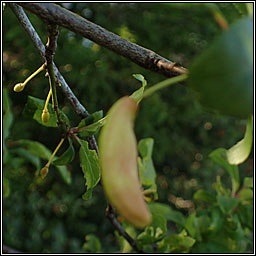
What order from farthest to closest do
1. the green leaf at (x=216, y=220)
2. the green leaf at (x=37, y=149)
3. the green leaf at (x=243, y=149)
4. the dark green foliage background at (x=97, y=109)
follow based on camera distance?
the dark green foliage background at (x=97, y=109), the green leaf at (x=37, y=149), the green leaf at (x=216, y=220), the green leaf at (x=243, y=149)

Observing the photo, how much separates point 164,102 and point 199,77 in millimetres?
1838

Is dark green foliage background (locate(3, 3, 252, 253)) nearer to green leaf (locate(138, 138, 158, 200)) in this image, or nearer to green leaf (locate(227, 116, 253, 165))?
green leaf (locate(138, 138, 158, 200))

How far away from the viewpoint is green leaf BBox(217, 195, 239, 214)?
821 millimetres

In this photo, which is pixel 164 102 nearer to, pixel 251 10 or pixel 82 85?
pixel 82 85

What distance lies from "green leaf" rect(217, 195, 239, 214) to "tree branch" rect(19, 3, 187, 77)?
1.70 feet

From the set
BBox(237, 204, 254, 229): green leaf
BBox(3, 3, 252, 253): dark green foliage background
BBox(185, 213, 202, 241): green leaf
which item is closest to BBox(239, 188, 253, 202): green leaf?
BBox(237, 204, 254, 229): green leaf

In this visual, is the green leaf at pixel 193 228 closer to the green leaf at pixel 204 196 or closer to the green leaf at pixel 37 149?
the green leaf at pixel 204 196

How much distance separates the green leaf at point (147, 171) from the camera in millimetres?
828


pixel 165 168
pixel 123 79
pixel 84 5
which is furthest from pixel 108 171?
pixel 165 168

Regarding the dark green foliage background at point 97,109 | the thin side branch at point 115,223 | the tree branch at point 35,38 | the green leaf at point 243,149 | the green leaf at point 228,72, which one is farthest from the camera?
the dark green foliage background at point 97,109

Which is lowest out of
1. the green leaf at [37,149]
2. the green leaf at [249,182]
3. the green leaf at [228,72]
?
the green leaf at [249,182]

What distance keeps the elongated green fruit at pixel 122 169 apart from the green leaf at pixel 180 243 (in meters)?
0.53

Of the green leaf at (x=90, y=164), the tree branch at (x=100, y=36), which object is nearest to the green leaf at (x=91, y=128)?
the green leaf at (x=90, y=164)

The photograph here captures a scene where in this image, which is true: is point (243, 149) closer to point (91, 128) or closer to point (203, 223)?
point (91, 128)
